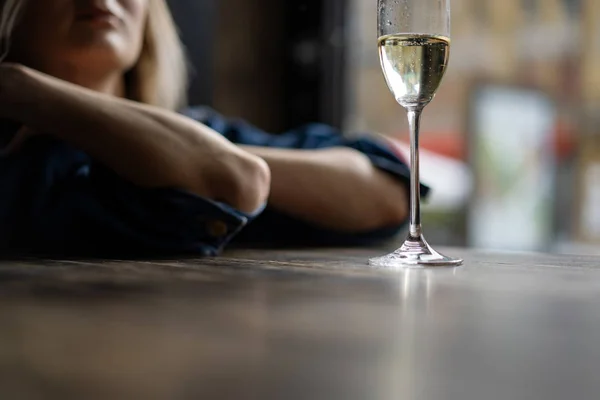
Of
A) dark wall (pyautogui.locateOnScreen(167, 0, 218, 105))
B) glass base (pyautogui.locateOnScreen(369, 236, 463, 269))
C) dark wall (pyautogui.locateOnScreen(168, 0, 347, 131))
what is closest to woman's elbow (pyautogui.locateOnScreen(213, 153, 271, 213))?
glass base (pyautogui.locateOnScreen(369, 236, 463, 269))

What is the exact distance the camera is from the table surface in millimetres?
219

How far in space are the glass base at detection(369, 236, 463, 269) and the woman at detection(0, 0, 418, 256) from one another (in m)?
0.16

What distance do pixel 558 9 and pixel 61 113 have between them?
3.47 m

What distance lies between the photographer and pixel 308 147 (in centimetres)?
115

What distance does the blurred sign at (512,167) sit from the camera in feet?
11.7

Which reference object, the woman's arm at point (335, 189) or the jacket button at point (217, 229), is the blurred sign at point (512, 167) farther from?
the jacket button at point (217, 229)

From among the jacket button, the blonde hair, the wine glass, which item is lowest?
the jacket button

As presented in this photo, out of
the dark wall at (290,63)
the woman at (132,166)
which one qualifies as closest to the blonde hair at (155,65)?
the woman at (132,166)

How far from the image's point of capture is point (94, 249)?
76 cm

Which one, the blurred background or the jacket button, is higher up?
the blurred background

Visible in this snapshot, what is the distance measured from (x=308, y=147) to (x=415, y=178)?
0.48 metres

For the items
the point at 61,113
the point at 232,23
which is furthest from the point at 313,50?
the point at 61,113

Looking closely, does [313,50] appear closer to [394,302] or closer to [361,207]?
[361,207]

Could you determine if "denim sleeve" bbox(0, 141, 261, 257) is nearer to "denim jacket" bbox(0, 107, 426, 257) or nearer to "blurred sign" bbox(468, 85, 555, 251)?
"denim jacket" bbox(0, 107, 426, 257)
